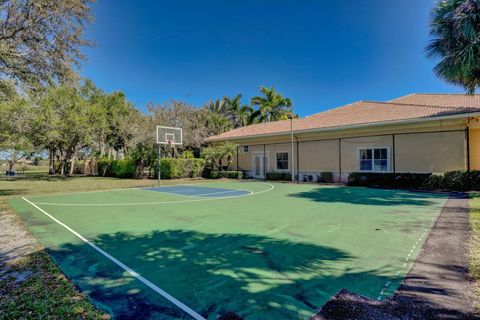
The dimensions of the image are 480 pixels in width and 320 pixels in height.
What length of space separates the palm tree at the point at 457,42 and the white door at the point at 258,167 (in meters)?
15.2

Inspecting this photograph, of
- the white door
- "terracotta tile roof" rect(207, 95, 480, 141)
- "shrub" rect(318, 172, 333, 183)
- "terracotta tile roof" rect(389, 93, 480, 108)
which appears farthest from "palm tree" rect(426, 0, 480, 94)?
the white door

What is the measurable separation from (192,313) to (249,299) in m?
0.72

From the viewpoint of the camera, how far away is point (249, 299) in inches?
125

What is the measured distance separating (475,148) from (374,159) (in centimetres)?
525

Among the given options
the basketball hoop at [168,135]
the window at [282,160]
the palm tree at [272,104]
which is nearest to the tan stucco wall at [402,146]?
the window at [282,160]

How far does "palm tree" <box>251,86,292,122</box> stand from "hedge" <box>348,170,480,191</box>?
20.5 m

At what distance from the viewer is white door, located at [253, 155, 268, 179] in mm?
24514

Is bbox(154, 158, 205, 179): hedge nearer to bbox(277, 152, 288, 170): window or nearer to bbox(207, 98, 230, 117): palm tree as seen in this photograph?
bbox(277, 152, 288, 170): window

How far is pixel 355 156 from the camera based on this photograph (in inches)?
722

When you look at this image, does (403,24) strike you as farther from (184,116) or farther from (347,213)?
(184,116)

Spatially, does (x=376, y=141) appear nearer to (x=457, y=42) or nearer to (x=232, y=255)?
(x=457, y=42)

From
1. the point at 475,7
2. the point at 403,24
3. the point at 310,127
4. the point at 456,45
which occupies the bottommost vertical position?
the point at 310,127

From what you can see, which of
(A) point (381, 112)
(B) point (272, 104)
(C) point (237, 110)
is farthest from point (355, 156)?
(C) point (237, 110)

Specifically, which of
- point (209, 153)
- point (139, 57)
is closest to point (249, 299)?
point (209, 153)
